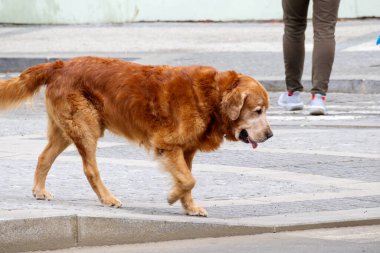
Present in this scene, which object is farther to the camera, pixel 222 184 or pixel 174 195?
pixel 222 184

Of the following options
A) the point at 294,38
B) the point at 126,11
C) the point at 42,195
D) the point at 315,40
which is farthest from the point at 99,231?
the point at 126,11

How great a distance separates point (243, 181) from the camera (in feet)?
28.7

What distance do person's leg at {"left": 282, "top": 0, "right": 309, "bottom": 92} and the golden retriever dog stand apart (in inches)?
210

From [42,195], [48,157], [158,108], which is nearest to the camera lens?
[158,108]

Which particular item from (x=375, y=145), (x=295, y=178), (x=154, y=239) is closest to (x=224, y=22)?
(x=375, y=145)

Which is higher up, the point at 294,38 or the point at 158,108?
the point at 158,108

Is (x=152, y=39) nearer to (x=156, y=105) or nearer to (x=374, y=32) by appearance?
(x=374, y=32)

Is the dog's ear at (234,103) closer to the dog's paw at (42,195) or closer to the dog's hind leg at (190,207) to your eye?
the dog's hind leg at (190,207)

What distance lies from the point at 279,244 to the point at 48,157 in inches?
76.9

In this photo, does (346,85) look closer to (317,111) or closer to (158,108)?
(317,111)

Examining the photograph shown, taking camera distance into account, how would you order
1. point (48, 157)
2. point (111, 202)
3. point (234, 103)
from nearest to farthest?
point (234, 103), point (111, 202), point (48, 157)

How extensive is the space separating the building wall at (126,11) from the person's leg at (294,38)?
9.13 meters

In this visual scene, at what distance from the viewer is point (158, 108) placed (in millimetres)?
7555

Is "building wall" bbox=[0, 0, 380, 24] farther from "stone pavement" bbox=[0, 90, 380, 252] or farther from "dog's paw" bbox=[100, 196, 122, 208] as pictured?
"dog's paw" bbox=[100, 196, 122, 208]
